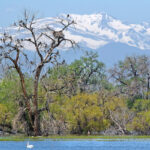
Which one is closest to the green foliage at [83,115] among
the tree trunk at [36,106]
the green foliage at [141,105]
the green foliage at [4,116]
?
the green foliage at [4,116]

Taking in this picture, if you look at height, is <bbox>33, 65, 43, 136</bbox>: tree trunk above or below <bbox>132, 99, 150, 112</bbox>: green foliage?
below

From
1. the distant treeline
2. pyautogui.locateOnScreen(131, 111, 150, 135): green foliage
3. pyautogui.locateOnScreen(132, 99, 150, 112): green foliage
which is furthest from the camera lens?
pyautogui.locateOnScreen(132, 99, 150, 112): green foliage

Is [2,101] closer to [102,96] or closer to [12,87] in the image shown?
[12,87]

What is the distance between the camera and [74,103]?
225 ft

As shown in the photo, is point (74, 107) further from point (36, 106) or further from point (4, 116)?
point (36, 106)

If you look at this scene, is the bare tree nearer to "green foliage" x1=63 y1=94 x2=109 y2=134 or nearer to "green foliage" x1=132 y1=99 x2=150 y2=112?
"green foliage" x1=63 y1=94 x2=109 y2=134

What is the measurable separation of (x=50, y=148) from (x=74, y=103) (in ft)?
98.0

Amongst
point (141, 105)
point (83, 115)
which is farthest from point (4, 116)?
point (141, 105)

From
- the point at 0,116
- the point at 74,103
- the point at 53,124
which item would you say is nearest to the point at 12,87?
the point at 0,116

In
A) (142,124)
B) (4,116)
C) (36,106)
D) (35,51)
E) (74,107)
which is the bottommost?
(142,124)

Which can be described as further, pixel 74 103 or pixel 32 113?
pixel 74 103

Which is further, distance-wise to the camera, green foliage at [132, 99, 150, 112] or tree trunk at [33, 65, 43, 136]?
green foliage at [132, 99, 150, 112]

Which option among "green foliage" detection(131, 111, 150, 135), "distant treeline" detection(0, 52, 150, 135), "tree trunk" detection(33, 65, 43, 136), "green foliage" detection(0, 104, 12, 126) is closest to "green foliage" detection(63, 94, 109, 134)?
"distant treeline" detection(0, 52, 150, 135)

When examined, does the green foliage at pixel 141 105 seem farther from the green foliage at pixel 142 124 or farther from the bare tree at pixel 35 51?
the bare tree at pixel 35 51
